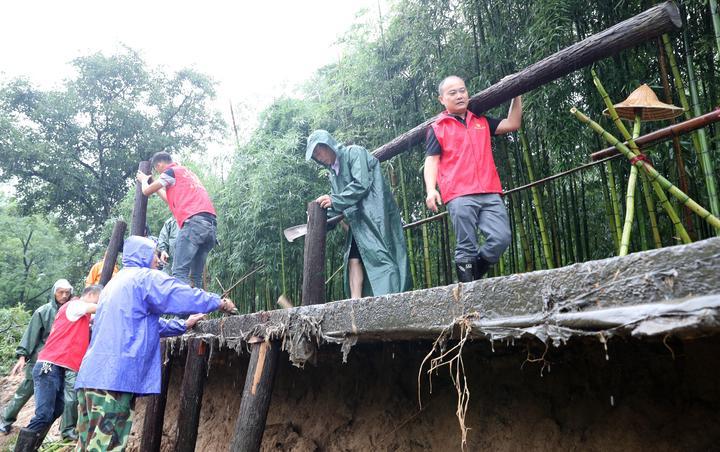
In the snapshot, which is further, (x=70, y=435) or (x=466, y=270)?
(x=70, y=435)

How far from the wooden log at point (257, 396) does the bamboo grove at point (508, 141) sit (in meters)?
1.69

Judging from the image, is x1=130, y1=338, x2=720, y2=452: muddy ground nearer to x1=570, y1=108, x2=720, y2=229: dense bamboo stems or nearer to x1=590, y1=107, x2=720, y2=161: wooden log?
x1=570, y1=108, x2=720, y2=229: dense bamboo stems

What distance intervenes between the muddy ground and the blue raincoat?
94 cm

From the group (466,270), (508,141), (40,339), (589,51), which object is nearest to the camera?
(589,51)

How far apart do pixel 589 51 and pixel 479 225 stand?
1012mm

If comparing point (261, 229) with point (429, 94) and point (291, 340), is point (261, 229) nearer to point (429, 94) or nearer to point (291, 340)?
point (429, 94)

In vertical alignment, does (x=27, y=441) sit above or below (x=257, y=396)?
below

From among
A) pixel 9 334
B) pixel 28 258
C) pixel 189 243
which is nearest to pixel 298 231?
pixel 189 243

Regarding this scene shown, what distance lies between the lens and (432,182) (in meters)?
3.06

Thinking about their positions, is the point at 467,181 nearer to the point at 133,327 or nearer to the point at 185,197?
the point at 133,327

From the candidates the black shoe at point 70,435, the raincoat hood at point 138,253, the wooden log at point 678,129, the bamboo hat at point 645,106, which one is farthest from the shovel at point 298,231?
the black shoe at point 70,435

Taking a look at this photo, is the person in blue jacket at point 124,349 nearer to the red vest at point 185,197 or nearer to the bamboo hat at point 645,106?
the red vest at point 185,197

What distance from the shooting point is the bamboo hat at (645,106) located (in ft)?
7.74

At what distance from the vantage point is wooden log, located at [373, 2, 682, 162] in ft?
8.06
